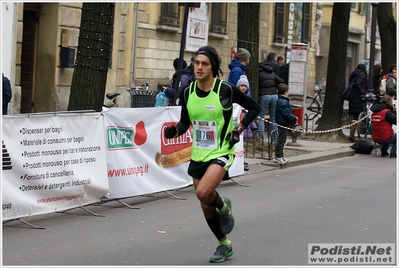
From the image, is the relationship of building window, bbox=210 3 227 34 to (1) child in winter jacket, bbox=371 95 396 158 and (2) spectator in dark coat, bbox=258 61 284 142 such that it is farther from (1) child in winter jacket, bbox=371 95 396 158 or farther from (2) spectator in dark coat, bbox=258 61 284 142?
(1) child in winter jacket, bbox=371 95 396 158

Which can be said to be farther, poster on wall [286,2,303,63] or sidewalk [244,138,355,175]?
poster on wall [286,2,303,63]

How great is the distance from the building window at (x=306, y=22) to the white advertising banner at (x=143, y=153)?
88.2ft

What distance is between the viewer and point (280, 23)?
115ft

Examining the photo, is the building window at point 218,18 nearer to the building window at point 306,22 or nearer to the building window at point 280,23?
the building window at point 280,23

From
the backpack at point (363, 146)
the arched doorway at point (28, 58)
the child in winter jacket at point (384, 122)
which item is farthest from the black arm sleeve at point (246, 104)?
the arched doorway at point (28, 58)

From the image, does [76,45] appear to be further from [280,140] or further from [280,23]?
[280,23]

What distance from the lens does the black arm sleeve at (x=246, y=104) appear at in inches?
291

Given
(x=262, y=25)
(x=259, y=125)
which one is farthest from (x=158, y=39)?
(x=259, y=125)

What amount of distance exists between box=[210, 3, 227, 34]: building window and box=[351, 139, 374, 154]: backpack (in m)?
12.5

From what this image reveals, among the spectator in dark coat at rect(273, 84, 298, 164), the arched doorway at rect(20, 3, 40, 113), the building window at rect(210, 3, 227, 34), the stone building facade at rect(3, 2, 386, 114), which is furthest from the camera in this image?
the building window at rect(210, 3, 227, 34)

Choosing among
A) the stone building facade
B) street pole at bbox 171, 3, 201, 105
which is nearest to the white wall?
the stone building facade

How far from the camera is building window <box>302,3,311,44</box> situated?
37.7 m

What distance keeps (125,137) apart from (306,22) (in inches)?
1142

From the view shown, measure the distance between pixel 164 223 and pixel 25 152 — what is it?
1.75m
